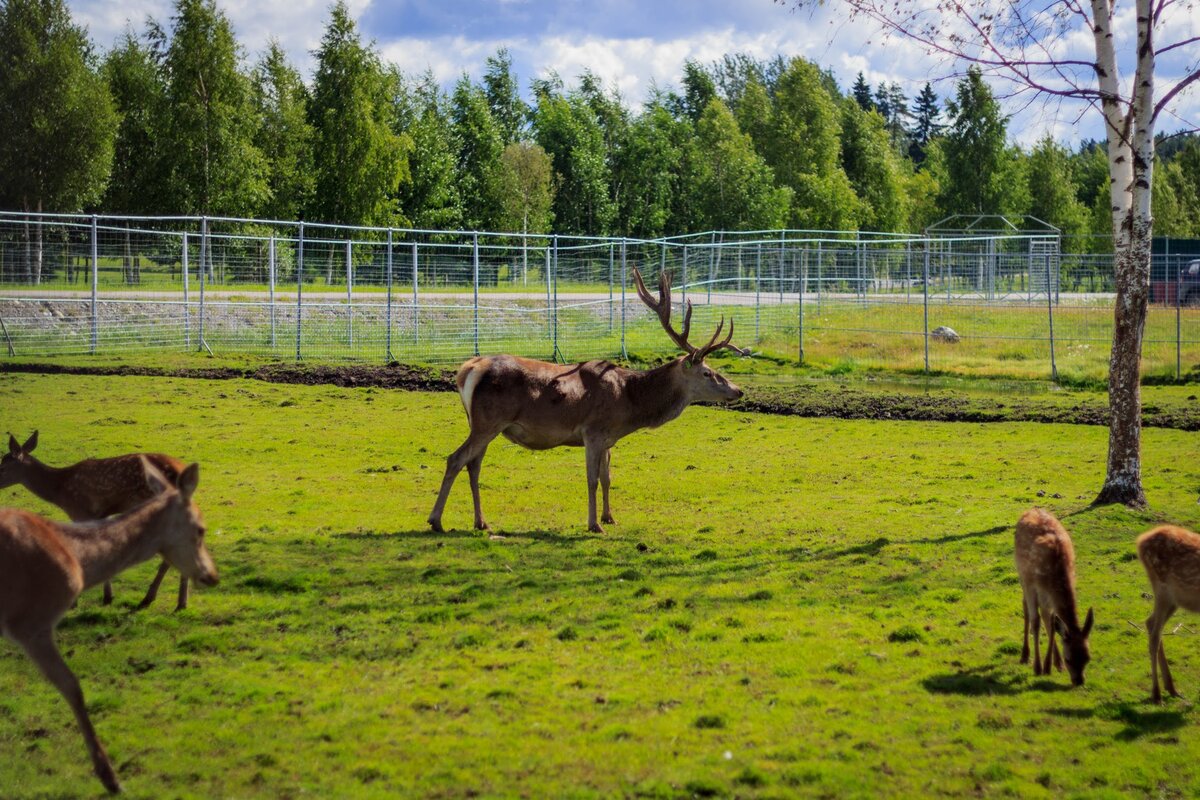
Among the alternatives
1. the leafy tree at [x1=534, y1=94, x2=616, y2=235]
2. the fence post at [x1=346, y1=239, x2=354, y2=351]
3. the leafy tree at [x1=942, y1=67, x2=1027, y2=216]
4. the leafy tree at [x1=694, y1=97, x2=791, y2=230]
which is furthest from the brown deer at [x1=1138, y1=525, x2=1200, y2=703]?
the leafy tree at [x1=942, y1=67, x2=1027, y2=216]

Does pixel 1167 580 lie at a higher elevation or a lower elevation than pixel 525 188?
lower

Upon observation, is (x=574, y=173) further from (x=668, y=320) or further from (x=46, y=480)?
(x=46, y=480)

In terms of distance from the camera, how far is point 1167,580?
7.47 meters

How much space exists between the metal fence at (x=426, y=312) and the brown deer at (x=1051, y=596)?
17.3m

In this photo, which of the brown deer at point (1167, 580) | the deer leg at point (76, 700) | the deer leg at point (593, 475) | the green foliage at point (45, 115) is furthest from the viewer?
the green foliage at point (45, 115)

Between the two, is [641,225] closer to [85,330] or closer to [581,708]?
[85,330]

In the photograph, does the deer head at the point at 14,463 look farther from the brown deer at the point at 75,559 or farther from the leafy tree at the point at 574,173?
the leafy tree at the point at 574,173

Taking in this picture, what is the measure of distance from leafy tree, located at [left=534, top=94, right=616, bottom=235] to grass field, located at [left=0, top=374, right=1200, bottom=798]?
47038 millimetres

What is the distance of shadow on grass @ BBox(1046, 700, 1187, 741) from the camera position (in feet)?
22.6

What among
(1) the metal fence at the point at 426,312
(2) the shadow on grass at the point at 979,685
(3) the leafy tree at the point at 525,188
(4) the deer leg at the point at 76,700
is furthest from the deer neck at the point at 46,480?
(3) the leafy tree at the point at 525,188

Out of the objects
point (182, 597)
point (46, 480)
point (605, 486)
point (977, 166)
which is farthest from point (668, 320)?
point (977, 166)

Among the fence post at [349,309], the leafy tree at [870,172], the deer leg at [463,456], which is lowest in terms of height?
the deer leg at [463,456]

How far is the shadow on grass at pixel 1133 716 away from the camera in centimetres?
690

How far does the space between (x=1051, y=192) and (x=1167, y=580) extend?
74.1 metres
